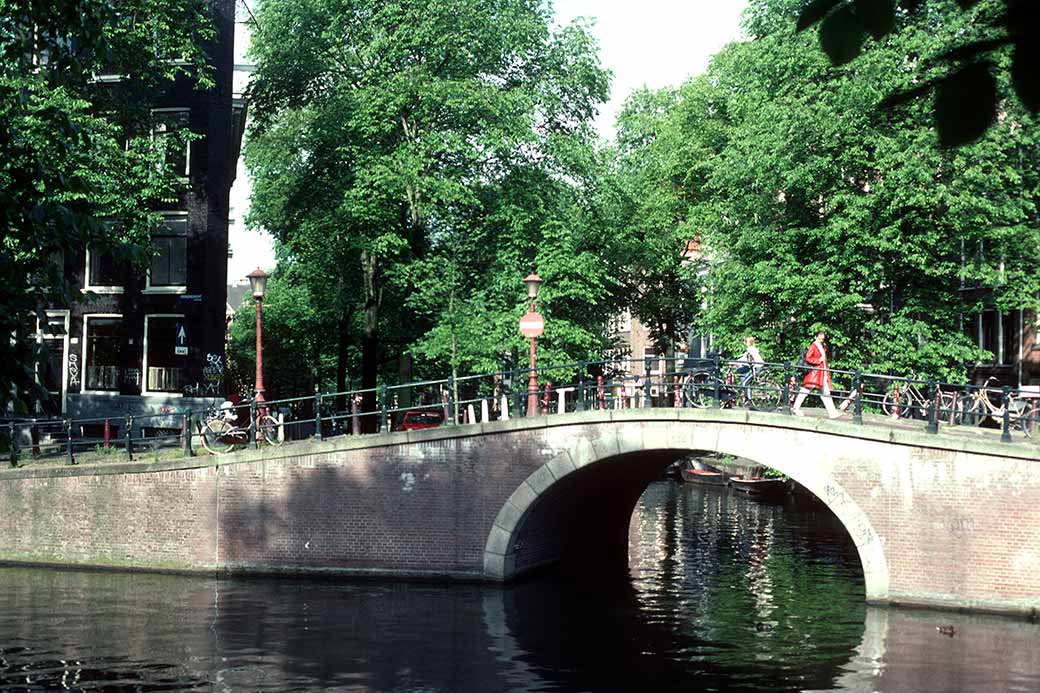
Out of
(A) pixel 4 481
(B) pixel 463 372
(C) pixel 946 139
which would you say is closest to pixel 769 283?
(B) pixel 463 372

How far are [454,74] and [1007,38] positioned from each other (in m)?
31.4

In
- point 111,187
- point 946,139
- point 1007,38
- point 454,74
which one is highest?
point 454,74

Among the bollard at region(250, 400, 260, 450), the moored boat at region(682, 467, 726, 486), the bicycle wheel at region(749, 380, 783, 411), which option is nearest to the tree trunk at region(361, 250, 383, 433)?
the bollard at region(250, 400, 260, 450)

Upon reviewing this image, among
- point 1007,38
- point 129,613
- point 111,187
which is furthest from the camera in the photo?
point 111,187

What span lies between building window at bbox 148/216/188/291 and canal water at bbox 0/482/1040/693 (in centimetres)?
1211

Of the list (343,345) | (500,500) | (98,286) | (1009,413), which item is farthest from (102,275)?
(1009,413)

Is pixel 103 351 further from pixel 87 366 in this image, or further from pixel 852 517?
pixel 852 517

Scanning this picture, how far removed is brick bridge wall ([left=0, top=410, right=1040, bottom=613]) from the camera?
64.2 feet

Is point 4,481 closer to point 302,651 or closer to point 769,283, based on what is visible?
point 302,651

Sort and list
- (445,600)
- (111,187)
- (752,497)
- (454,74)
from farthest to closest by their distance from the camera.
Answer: (752,497), (454,74), (111,187), (445,600)

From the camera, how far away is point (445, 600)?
21094mm

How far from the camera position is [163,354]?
3466 centimetres

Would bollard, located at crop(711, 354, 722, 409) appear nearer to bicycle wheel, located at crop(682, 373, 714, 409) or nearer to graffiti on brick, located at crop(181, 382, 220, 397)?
bicycle wheel, located at crop(682, 373, 714, 409)

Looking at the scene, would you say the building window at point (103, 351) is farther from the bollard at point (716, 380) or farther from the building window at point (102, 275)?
the bollard at point (716, 380)
